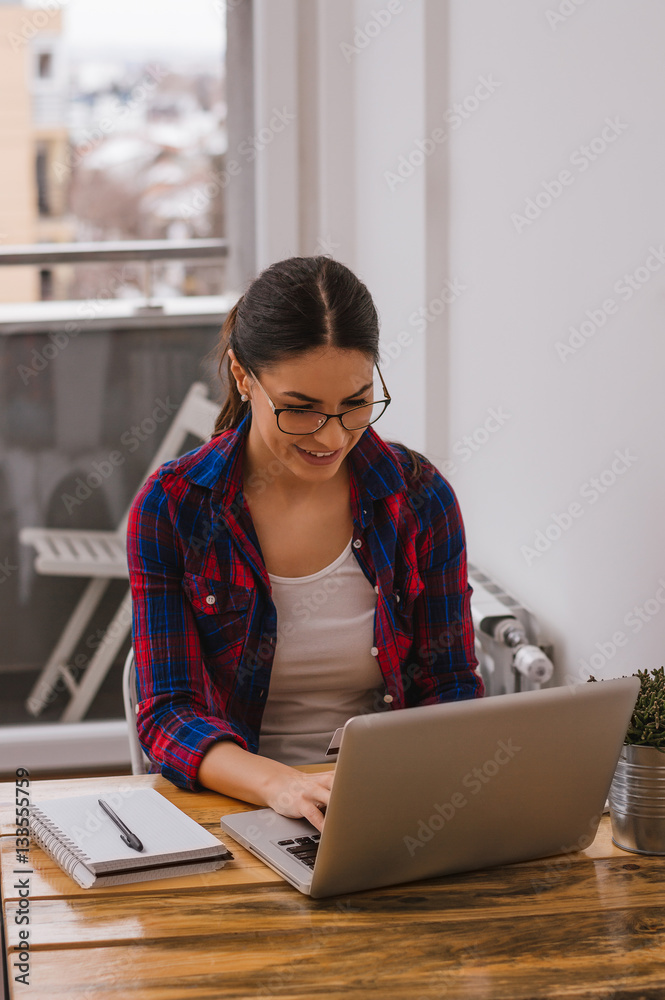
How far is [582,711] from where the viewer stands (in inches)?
40.6

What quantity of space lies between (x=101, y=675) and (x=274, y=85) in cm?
160

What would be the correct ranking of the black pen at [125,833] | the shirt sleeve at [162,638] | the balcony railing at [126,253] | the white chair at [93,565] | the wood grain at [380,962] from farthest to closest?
the white chair at [93,565] < the balcony railing at [126,253] < the shirt sleeve at [162,638] < the black pen at [125,833] < the wood grain at [380,962]

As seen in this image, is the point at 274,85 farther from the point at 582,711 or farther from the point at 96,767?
the point at 582,711

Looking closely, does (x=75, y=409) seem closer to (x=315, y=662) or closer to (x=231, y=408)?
(x=231, y=408)

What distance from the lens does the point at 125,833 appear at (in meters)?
1.11

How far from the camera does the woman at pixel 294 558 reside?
4.66 ft

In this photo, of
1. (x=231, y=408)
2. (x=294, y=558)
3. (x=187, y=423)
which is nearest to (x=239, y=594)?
(x=294, y=558)

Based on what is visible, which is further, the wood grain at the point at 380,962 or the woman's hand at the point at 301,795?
the woman's hand at the point at 301,795

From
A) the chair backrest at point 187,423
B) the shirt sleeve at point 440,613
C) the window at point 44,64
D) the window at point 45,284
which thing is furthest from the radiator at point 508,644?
the window at point 44,64

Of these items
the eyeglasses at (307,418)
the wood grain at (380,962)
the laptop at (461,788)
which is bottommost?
the wood grain at (380,962)

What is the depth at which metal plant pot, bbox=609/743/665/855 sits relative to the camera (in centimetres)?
110

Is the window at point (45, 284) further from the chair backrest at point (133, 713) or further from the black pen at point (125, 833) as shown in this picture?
the black pen at point (125, 833)

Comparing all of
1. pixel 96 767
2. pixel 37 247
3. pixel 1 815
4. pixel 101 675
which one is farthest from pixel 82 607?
pixel 1 815

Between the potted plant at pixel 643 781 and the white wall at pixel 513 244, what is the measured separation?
0.44m
